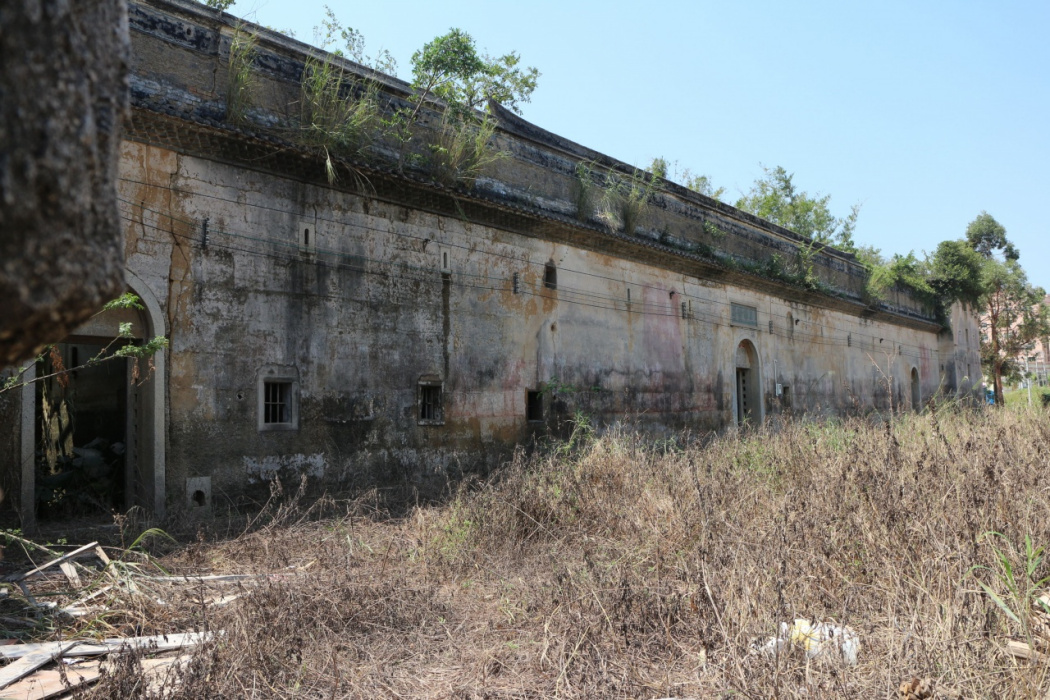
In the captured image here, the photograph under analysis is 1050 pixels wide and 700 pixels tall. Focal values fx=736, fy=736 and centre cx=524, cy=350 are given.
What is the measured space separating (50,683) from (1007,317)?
32.8m

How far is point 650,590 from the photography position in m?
4.03

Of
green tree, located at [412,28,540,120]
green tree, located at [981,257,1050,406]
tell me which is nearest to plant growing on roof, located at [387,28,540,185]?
green tree, located at [412,28,540,120]

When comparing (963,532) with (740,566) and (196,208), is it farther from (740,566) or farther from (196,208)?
(196,208)

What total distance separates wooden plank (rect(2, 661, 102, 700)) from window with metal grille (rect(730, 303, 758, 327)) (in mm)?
13581

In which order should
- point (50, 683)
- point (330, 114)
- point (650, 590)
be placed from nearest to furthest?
point (50, 683), point (650, 590), point (330, 114)

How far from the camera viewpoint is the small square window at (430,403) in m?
9.16

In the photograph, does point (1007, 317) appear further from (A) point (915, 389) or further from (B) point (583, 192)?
(B) point (583, 192)

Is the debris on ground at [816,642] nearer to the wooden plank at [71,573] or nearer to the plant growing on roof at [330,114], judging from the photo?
the wooden plank at [71,573]

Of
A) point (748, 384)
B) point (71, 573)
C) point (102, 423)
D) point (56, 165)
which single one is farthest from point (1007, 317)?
point (56, 165)

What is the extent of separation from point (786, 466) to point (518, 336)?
4726mm

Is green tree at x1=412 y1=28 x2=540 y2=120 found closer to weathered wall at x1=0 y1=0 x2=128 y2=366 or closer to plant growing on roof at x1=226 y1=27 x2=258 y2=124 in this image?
plant growing on roof at x1=226 y1=27 x2=258 y2=124

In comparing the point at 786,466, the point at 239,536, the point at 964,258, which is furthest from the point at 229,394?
the point at 964,258

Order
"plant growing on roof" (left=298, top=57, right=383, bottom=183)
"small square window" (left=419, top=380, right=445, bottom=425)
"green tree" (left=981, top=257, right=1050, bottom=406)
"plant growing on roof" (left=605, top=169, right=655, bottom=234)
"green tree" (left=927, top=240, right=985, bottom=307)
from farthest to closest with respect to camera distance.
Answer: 1. "green tree" (left=981, top=257, right=1050, bottom=406)
2. "green tree" (left=927, top=240, right=985, bottom=307)
3. "plant growing on roof" (left=605, top=169, right=655, bottom=234)
4. "small square window" (left=419, top=380, right=445, bottom=425)
5. "plant growing on roof" (left=298, top=57, right=383, bottom=183)

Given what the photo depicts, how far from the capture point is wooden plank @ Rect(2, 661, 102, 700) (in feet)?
10.3
